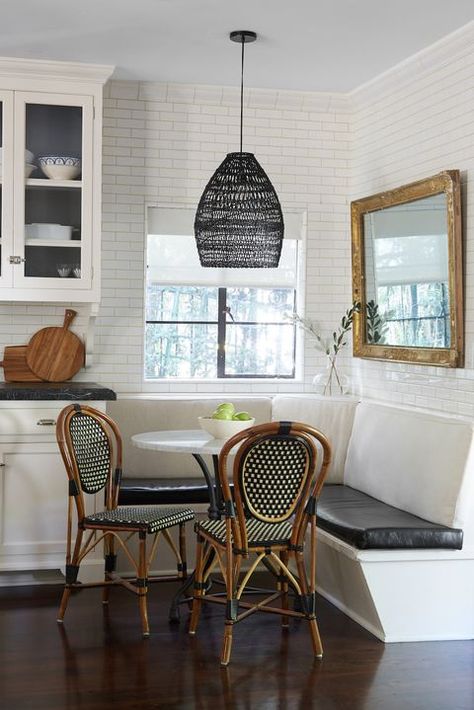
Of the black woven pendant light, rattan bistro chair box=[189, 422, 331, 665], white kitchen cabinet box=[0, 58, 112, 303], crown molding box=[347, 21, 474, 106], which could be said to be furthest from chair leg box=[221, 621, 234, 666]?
crown molding box=[347, 21, 474, 106]

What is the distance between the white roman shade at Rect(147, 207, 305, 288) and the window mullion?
0.36 ft

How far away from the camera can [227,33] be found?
16.0ft

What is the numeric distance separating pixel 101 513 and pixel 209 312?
77.3 inches

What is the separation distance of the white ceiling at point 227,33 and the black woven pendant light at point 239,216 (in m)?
0.25

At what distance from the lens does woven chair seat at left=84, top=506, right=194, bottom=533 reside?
4.38 metres

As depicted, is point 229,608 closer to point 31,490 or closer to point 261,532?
point 261,532

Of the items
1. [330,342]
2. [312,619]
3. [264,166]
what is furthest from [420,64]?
[312,619]

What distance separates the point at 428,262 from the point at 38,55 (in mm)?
2358

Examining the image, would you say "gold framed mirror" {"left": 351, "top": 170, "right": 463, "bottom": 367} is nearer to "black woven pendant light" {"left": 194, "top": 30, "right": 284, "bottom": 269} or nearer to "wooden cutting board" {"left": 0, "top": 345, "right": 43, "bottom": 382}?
"black woven pendant light" {"left": 194, "top": 30, "right": 284, "bottom": 269}

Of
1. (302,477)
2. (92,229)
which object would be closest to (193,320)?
(92,229)

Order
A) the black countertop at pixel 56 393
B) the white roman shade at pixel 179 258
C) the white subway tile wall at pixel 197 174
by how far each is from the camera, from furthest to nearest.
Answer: the white roman shade at pixel 179 258 → the white subway tile wall at pixel 197 174 → the black countertop at pixel 56 393

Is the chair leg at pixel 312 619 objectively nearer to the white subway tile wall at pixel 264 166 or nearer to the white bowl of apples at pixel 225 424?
the white bowl of apples at pixel 225 424

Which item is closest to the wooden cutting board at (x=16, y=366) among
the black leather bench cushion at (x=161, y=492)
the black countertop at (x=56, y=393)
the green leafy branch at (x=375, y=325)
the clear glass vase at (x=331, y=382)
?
the black countertop at (x=56, y=393)

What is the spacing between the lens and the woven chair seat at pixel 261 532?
4.06 meters
